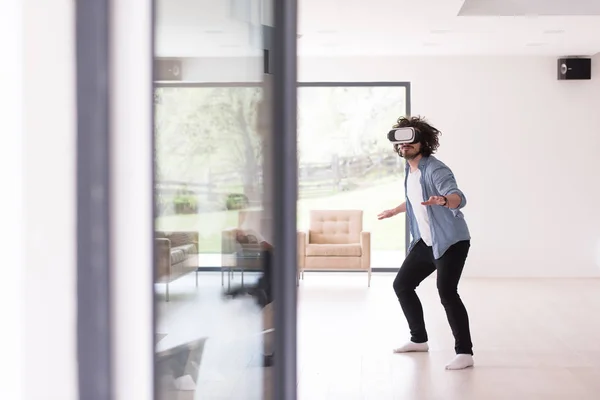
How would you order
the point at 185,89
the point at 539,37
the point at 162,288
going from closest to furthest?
the point at 162,288, the point at 185,89, the point at 539,37

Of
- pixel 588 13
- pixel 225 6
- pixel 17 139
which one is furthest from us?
pixel 588 13

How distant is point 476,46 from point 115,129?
7.70 m

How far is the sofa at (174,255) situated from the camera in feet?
5.78

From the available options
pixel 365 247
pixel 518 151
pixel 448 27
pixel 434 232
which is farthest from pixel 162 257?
pixel 518 151

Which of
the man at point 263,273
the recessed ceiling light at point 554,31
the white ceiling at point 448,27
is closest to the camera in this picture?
the man at point 263,273

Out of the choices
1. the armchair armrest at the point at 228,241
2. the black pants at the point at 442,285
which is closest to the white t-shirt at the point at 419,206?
the black pants at the point at 442,285

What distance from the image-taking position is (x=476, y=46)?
881 cm

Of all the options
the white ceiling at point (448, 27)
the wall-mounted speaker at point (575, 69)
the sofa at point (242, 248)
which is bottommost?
the sofa at point (242, 248)

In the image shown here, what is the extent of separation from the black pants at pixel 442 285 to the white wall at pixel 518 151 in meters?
4.57

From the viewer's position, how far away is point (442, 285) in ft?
15.7

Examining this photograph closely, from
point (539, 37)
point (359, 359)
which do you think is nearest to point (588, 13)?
point (539, 37)

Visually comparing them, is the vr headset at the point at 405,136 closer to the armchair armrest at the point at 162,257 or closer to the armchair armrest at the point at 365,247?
the armchair armrest at the point at 162,257

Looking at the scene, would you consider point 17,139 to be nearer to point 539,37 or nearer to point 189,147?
point 189,147

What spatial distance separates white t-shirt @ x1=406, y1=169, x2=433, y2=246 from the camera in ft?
16.1
